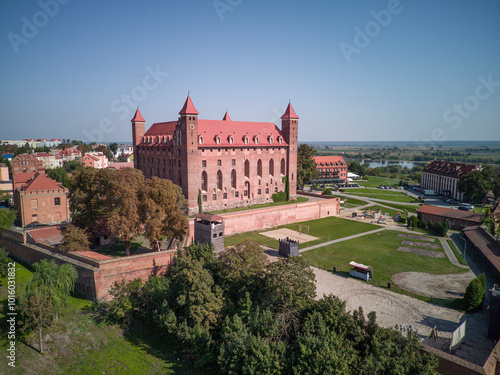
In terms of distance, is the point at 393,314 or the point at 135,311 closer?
the point at 393,314

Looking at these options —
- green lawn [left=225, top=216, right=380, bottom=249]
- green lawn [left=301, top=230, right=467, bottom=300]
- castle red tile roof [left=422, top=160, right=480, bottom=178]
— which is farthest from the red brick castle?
castle red tile roof [left=422, top=160, right=480, bottom=178]

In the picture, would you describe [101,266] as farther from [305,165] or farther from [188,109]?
[305,165]

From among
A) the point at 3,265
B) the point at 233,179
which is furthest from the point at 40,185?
the point at 233,179

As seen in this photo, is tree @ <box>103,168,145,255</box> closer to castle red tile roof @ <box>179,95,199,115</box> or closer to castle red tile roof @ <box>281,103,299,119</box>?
castle red tile roof @ <box>179,95,199,115</box>

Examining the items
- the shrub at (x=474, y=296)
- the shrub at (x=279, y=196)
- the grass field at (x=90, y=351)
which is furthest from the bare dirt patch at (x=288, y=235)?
the grass field at (x=90, y=351)

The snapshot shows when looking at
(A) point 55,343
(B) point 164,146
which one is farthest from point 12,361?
(B) point 164,146

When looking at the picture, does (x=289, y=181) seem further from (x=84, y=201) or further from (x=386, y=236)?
(x=84, y=201)

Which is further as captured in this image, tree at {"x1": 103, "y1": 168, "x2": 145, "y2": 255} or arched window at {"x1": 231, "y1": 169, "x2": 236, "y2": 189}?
arched window at {"x1": 231, "y1": 169, "x2": 236, "y2": 189}

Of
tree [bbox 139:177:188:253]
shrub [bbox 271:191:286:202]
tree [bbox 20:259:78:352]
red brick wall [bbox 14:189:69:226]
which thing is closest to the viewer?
tree [bbox 20:259:78:352]
